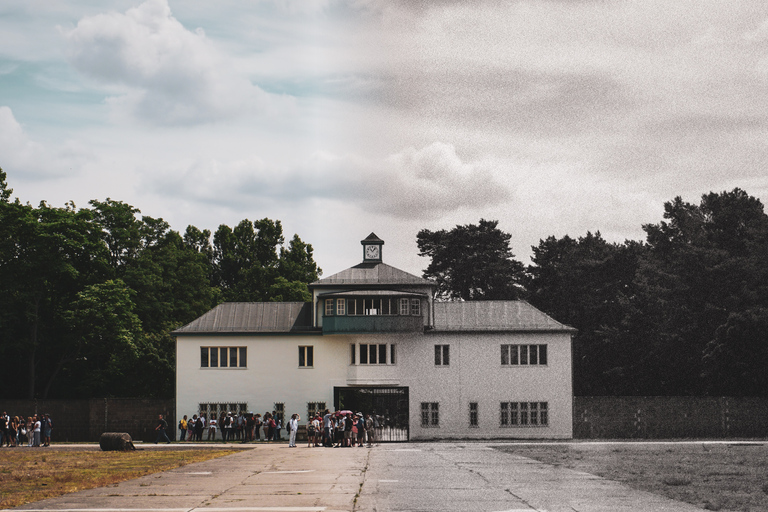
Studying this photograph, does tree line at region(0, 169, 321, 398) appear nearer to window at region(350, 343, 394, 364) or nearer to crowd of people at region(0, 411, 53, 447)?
crowd of people at region(0, 411, 53, 447)

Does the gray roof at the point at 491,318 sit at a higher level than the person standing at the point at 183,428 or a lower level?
higher

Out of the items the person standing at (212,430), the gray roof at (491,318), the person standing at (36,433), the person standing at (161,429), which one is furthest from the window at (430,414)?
the person standing at (36,433)

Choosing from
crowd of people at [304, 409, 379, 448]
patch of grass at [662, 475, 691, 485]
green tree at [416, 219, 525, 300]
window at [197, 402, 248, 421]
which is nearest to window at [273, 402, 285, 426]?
window at [197, 402, 248, 421]

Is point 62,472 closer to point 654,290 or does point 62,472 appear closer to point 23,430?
point 23,430

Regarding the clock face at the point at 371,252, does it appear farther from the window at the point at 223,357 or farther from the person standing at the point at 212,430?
the person standing at the point at 212,430

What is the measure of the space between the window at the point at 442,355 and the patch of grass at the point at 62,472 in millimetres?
24710

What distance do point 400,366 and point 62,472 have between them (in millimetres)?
34026

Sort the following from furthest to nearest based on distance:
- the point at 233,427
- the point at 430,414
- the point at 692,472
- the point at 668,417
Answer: the point at 668,417 < the point at 430,414 < the point at 233,427 < the point at 692,472

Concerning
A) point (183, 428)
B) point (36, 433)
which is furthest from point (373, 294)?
point (36, 433)

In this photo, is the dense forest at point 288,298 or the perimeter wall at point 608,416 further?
the dense forest at point 288,298

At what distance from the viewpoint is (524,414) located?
58562 mm

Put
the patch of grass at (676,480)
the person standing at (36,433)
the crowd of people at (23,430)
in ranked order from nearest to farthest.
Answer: the patch of grass at (676,480) < the person standing at (36,433) < the crowd of people at (23,430)

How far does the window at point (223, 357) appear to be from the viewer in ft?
196

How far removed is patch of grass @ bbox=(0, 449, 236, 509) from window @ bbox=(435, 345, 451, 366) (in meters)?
24.7
